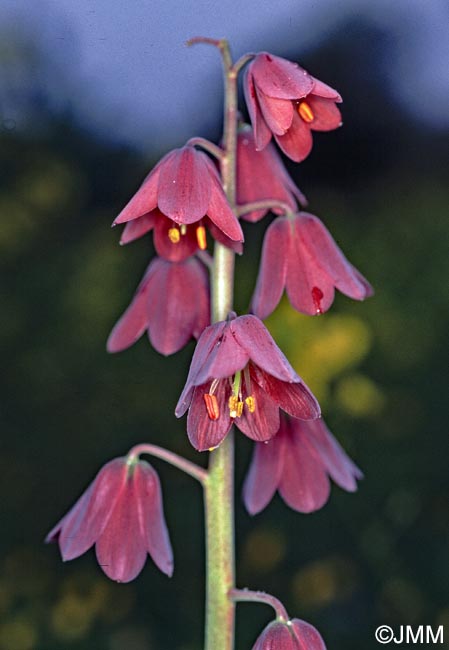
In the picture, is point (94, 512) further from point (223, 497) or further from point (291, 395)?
point (291, 395)

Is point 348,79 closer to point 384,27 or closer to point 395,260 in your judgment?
point 384,27

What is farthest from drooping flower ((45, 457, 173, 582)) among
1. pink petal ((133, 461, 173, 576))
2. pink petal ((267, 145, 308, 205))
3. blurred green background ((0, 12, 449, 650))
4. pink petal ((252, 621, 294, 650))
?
blurred green background ((0, 12, 449, 650))

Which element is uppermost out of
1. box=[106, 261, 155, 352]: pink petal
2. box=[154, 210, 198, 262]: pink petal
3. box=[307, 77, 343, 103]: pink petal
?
box=[307, 77, 343, 103]: pink petal

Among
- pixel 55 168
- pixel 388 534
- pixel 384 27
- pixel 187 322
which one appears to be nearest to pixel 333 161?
pixel 384 27

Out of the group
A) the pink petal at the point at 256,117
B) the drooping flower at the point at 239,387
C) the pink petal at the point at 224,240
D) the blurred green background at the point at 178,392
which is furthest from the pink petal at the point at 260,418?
the blurred green background at the point at 178,392

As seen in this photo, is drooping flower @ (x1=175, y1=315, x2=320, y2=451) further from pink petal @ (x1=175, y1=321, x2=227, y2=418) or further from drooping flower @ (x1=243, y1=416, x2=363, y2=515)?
drooping flower @ (x1=243, y1=416, x2=363, y2=515)

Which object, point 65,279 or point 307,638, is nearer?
point 307,638
